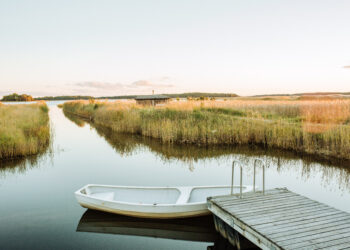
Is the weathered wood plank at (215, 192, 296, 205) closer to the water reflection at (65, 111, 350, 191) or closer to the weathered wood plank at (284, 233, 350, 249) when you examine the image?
the weathered wood plank at (284, 233, 350, 249)

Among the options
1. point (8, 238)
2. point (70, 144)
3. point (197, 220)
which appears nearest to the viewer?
point (8, 238)

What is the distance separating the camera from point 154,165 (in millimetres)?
11516

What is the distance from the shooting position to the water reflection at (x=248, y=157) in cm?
959

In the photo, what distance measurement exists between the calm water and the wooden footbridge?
2.88 feet

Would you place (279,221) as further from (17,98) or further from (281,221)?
(17,98)

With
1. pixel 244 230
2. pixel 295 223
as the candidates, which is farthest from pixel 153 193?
pixel 295 223

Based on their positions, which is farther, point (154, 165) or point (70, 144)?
point (70, 144)

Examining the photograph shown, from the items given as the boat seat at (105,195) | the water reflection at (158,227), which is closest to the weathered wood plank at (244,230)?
the water reflection at (158,227)

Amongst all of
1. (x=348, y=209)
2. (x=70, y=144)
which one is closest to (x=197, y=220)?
(x=348, y=209)

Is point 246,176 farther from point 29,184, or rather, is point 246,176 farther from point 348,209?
point 29,184

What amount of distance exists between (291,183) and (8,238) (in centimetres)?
798

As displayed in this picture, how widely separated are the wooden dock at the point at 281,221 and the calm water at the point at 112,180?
3.00ft

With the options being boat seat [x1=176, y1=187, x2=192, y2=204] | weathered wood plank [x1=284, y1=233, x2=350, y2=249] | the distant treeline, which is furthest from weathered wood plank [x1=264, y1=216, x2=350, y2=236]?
the distant treeline

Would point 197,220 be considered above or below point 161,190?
below
